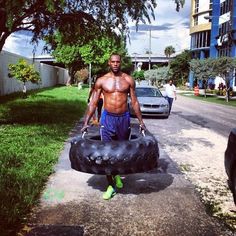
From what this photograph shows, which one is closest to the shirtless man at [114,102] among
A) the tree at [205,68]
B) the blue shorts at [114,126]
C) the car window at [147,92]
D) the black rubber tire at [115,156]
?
the blue shorts at [114,126]

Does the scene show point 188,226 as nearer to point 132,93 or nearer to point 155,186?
point 155,186

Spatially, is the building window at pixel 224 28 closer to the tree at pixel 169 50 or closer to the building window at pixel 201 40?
the building window at pixel 201 40

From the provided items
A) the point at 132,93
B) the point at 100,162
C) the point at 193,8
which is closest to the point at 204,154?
the point at 132,93

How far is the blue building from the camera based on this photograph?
53344 mm

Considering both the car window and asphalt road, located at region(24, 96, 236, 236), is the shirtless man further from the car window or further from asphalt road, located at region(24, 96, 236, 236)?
the car window

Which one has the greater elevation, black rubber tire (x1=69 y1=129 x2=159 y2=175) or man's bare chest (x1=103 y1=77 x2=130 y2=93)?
man's bare chest (x1=103 y1=77 x2=130 y2=93)

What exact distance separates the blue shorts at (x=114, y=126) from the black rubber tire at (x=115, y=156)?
1.22 feet

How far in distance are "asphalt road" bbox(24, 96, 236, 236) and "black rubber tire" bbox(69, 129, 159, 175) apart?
19.2 inches

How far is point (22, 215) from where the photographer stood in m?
4.90

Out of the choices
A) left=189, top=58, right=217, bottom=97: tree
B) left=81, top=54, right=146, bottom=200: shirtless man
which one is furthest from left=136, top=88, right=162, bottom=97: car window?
left=189, top=58, right=217, bottom=97: tree

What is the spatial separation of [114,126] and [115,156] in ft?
2.14

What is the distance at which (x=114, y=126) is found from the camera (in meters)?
5.84

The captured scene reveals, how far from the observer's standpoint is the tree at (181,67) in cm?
7969

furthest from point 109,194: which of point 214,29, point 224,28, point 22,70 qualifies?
point 214,29
